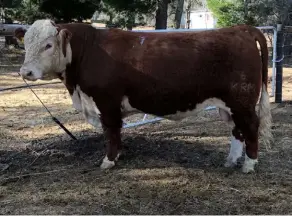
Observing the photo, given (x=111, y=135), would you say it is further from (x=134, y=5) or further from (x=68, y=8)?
(x=68, y=8)

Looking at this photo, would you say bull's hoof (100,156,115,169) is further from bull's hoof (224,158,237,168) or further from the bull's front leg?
bull's hoof (224,158,237,168)

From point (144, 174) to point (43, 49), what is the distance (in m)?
1.59

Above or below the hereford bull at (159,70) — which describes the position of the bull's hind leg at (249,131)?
below

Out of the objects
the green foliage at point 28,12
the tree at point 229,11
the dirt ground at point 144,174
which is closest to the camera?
the dirt ground at point 144,174

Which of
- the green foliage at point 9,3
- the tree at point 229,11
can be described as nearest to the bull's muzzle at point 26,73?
the green foliage at point 9,3

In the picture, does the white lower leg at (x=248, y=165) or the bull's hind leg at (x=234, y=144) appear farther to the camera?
the bull's hind leg at (x=234, y=144)

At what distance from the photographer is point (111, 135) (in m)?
4.81

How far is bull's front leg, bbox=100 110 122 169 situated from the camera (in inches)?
184

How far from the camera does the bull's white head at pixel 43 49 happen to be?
4.36 meters

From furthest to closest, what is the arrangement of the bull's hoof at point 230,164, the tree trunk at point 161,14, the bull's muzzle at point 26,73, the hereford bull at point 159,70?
Result: 1. the tree trunk at point 161,14
2. the bull's hoof at point 230,164
3. the hereford bull at point 159,70
4. the bull's muzzle at point 26,73

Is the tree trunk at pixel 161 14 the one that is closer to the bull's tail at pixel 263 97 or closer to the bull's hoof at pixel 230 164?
the bull's tail at pixel 263 97

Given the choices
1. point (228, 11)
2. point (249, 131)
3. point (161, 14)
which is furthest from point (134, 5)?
point (249, 131)

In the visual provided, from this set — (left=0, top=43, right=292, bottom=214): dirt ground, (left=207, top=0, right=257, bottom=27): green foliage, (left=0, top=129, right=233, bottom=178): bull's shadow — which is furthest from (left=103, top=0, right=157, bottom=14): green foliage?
(left=0, top=129, right=233, bottom=178): bull's shadow

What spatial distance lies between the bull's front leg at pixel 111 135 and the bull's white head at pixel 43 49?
752 millimetres
